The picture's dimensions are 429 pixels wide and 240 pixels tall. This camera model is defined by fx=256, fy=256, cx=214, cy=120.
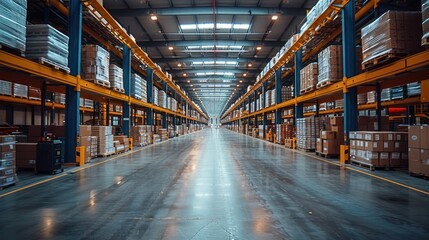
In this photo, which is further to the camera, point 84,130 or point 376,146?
point 84,130

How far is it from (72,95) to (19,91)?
500cm

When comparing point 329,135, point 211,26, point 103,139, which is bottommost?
point 103,139

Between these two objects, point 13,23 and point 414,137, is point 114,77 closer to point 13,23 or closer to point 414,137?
point 13,23

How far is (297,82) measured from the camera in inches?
559

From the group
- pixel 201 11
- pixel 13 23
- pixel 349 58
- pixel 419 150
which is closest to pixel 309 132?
pixel 349 58

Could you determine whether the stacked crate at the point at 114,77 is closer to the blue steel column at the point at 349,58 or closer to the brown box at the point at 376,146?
the blue steel column at the point at 349,58

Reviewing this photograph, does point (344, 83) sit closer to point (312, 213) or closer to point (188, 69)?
point (312, 213)

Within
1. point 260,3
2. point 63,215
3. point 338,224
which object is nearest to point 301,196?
point 338,224

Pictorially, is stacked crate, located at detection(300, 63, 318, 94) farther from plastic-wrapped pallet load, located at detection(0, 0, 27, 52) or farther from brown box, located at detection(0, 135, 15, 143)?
brown box, located at detection(0, 135, 15, 143)

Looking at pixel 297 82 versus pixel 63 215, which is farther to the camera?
pixel 297 82

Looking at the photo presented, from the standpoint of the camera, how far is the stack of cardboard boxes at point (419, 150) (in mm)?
6207

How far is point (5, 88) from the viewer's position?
35.3ft

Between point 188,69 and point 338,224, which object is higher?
point 188,69

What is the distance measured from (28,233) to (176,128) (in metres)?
26.6
